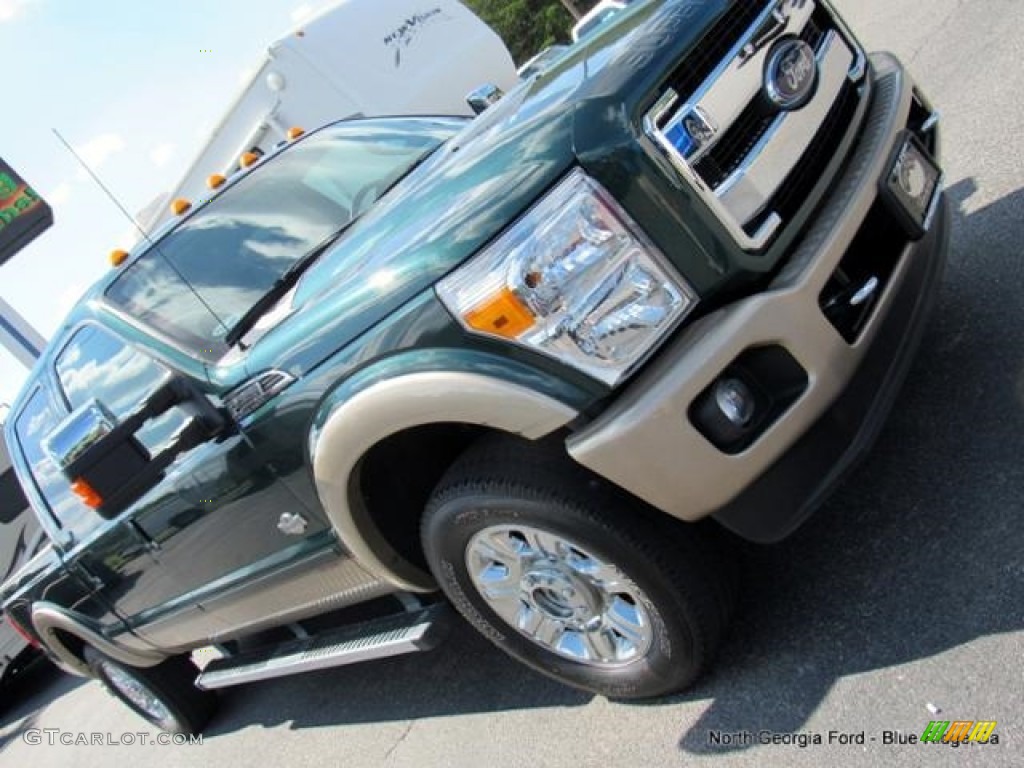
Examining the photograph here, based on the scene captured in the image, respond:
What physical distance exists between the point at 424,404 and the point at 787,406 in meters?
0.91

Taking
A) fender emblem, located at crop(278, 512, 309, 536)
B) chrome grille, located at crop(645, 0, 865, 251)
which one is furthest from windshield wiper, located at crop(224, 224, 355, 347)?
chrome grille, located at crop(645, 0, 865, 251)

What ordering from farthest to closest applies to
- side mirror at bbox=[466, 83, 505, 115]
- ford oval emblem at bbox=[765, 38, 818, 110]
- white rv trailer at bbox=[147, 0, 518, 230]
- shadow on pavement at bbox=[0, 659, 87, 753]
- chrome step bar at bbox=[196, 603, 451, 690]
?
white rv trailer at bbox=[147, 0, 518, 230]
shadow on pavement at bbox=[0, 659, 87, 753]
side mirror at bbox=[466, 83, 505, 115]
chrome step bar at bbox=[196, 603, 451, 690]
ford oval emblem at bbox=[765, 38, 818, 110]

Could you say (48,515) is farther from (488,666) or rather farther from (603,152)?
(603,152)

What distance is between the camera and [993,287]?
136 inches

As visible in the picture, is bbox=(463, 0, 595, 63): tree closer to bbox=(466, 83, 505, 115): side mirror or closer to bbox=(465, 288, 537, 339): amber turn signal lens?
bbox=(466, 83, 505, 115): side mirror

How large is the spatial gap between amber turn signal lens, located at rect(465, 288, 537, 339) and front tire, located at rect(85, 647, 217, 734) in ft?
10.6

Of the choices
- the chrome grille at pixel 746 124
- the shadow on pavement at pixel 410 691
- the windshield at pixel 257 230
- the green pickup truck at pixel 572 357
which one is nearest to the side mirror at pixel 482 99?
the windshield at pixel 257 230

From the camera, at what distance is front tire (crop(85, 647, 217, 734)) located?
15.0ft

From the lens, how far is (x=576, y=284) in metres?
2.18

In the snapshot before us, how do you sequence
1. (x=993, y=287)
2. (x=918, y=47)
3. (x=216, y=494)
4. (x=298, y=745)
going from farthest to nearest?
(x=918, y=47), (x=298, y=745), (x=993, y=287), (x=216, y=494)

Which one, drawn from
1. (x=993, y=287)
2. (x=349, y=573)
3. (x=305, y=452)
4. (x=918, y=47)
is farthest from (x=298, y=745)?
(x=918, y=47)

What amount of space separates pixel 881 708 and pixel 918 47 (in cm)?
535

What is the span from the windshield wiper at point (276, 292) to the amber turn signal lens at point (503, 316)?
112cm

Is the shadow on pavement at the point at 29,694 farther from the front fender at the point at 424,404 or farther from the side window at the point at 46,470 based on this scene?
the front fender at the point at 424,404
